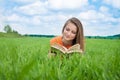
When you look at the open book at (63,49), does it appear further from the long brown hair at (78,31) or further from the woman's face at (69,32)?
the long brown hair at (78,31)

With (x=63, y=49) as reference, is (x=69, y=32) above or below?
above

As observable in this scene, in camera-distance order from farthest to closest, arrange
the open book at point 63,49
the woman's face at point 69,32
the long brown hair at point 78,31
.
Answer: the long brown hair at point 78,31 < the woman's face at point 69,32 < the open book at point 63,49

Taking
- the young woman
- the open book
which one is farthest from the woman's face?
the open book

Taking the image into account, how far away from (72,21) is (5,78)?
349 centimetres

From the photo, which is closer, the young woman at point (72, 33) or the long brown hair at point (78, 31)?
the young woman at point (72, 33)

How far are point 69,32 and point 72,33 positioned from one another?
0.13 meters

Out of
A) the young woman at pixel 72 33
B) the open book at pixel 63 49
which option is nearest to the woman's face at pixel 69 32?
the young woman at pixel 72 33

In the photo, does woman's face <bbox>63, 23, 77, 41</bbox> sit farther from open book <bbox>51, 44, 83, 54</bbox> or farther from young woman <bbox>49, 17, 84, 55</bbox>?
open book <bbox>51, 44, 83, 54</bbox>

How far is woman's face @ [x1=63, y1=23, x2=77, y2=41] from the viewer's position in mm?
4684

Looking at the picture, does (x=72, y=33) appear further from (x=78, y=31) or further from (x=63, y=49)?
(x=63, y=49)

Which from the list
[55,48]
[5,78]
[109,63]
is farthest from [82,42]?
[5,78]

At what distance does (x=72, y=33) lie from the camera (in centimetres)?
480

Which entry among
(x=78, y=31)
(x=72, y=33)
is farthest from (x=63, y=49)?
(x=78, y=31)

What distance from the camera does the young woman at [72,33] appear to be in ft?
15.5
